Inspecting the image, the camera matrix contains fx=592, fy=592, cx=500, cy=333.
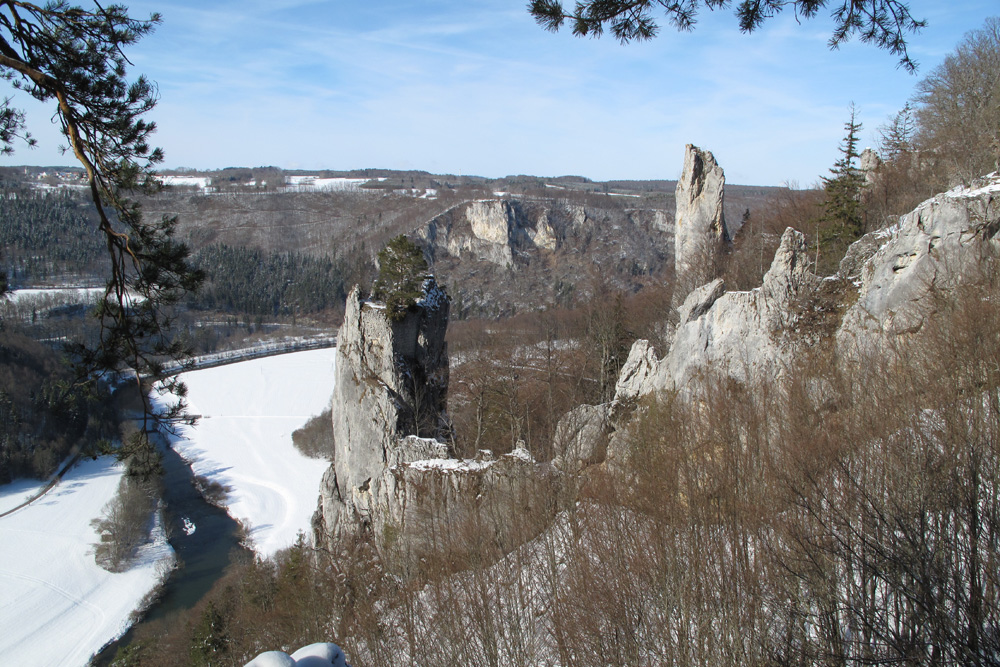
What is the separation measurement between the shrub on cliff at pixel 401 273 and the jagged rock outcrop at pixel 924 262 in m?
14.0

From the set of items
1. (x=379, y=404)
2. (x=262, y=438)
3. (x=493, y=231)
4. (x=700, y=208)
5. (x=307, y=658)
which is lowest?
(x=262, y=438)

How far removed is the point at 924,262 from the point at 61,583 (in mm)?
42176

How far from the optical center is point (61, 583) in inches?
1305

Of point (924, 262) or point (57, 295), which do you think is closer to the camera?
point (924, 262)

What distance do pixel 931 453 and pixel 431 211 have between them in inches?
5997

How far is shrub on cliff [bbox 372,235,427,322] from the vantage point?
21.3 metres

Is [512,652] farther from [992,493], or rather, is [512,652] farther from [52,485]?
[52,485]

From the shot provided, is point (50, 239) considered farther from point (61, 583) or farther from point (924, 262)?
point (924, 262)

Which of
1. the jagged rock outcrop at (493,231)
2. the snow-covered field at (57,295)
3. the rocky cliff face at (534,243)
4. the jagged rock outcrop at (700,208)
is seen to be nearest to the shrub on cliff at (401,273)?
the jagged rock outcrop at (700,208)

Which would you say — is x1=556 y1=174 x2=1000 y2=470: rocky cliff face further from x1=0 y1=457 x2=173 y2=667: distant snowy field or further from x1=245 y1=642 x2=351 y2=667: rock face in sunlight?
x1=0 y1=457 x2=173 y2=667: distant snowy field

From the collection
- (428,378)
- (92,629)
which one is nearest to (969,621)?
(428,378)

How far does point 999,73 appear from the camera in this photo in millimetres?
20031

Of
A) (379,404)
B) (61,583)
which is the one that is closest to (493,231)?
(61,583)

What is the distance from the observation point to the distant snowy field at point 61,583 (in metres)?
28.1
